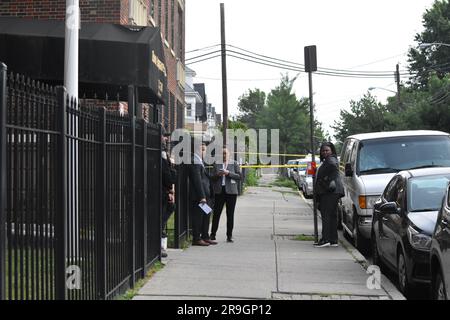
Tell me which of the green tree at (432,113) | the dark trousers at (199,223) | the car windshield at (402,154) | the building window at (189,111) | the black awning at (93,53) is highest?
the building window at (189,111)

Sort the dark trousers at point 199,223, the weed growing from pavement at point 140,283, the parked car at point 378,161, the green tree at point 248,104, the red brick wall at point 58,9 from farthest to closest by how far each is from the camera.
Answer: the green tree at point 248,104, the red brick wall at point 58,9, the parked car at point 378,161, the dark trousers at point 199,223, the weed growing from pavement at point 140,283

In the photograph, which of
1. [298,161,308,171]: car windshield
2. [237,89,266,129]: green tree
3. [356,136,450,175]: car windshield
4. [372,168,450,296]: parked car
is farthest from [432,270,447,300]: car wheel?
[237,89,266,129]: green tree

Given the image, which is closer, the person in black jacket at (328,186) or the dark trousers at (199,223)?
the dark trousers at (199,223)

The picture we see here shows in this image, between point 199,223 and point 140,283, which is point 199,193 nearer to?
point 199,223

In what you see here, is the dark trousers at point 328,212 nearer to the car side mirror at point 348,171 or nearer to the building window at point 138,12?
the car side mirror at point 348,171

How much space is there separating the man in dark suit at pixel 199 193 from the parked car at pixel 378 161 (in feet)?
8.45

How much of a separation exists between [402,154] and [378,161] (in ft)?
1.50

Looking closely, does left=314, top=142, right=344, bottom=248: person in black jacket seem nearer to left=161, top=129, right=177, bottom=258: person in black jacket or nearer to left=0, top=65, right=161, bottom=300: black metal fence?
left=161, top=129, right=177, bottom=258: person in black jacket

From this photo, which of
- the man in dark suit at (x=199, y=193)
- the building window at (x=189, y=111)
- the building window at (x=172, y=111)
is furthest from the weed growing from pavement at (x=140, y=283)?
the building window at (x=189, y=111)

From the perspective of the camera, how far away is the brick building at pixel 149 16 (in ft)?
47.6

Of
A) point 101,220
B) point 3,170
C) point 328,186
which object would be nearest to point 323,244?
point 328,186

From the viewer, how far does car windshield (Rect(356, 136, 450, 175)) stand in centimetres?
1238

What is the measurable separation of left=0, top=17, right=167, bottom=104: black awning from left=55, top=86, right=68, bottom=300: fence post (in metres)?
7.44

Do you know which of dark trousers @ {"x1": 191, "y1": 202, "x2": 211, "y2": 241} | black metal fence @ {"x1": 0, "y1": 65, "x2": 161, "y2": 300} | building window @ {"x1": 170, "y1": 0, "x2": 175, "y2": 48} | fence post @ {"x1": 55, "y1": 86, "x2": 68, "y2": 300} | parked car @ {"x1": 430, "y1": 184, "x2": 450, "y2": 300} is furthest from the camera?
building window @ {"x1": 170, "y1": 0, "x2": 175, "y2": 48}
